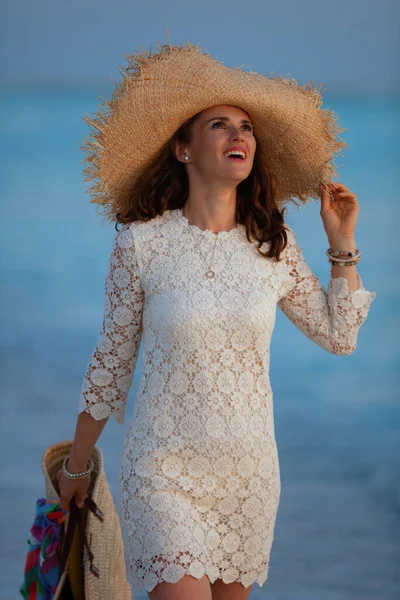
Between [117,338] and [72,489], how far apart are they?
1.77ft

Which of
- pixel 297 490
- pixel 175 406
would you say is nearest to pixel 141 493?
pixel 175 406

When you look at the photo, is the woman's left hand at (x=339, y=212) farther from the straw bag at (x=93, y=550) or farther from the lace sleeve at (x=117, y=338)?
the straw bag at (x=93, y=550)

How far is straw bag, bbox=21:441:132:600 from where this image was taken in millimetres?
3650

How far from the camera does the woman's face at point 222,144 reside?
10.9 feet

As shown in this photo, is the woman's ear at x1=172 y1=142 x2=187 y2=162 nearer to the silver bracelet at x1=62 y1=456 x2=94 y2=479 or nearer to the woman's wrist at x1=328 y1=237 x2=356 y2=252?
the woman's wrist at x1=328 y1=237 x2=356 y2=252

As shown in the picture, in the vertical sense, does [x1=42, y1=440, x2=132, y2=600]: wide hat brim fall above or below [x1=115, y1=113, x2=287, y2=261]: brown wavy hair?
below

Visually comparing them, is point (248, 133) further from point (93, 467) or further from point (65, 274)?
point (65, 274)

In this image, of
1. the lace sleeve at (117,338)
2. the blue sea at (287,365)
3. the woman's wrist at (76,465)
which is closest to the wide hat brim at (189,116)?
the blue sea at (287,365)

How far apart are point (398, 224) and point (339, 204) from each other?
6.10m

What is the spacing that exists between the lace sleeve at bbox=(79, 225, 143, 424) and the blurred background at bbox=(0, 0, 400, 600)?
1.71 metres

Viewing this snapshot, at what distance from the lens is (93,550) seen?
12.1 ft

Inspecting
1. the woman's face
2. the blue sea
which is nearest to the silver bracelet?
the blue sea

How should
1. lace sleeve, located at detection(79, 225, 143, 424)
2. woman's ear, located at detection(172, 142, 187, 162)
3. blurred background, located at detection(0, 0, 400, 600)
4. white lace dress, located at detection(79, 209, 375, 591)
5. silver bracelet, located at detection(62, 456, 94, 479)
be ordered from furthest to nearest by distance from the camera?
1. blurred background, located at detection(0, 0, 400, 600)
2. silver bracelet, located at detection(62, 456, 94, 479)
3. woman's ear, located at detection(172, 142, 187, 162)
4. lace sleeve, located at detection(79, 225, 143, 424)
5. white lace dress, located at detection(79, 209, 375, 591)

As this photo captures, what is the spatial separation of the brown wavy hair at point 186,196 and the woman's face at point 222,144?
5 centimetres
